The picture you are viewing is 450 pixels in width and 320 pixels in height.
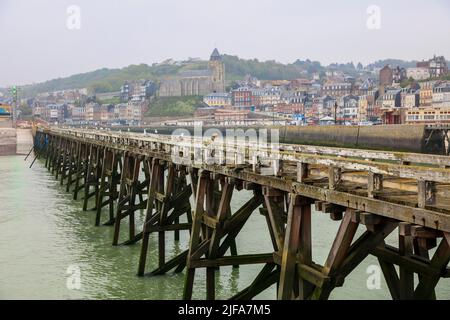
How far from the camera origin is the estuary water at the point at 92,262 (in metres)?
17.3

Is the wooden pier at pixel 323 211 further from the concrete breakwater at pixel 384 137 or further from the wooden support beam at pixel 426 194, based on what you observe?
the concrete breakwater at pixel 384 137

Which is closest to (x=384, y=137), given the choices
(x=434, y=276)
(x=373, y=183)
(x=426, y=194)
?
(x=434, y=276)

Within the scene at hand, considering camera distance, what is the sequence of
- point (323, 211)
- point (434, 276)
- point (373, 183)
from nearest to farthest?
1. point (373, 183)
2. point (323, 211)
3. point (434, 276)

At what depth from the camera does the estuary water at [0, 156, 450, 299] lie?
56.6 feet

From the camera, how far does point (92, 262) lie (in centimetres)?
2097

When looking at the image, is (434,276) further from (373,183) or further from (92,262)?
(92,262)

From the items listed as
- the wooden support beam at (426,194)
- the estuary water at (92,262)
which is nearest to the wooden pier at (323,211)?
the wooden support beam at (426,194)

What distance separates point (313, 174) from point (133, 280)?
30.0ft

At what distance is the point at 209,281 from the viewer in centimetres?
1423

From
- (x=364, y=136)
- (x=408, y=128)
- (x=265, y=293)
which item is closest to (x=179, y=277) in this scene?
(x=265, y=293)

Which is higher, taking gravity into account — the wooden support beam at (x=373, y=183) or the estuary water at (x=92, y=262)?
the wooden support beam at (x=373, y=183)

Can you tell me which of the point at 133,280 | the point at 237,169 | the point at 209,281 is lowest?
the point at 133,280

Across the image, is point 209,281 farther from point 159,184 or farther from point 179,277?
point 159,184

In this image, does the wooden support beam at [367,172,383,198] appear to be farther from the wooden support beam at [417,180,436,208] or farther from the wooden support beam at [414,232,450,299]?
the wooden support beam at [414,232,450,299]
